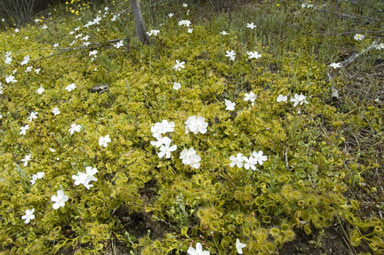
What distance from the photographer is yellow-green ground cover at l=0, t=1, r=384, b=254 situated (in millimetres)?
1939

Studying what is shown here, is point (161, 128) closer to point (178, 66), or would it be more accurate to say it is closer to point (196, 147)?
point (196, 147)

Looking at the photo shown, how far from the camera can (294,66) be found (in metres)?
3.46

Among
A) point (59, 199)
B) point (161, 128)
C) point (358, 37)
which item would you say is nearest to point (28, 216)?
point (59, 199)

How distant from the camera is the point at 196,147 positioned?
8.33 ft

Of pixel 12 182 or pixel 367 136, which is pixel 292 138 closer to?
pixel 367 136

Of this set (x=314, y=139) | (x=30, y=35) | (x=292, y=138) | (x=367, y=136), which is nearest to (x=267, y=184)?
(x=292, y=138)

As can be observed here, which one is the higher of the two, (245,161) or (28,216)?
A: (245,161)

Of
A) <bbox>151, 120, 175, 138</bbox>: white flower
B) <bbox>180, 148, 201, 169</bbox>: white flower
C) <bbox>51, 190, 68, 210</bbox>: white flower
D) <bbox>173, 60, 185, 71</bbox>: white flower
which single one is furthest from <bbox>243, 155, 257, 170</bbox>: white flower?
<bbox>173, 60, 185, 71</bbox>: white flower

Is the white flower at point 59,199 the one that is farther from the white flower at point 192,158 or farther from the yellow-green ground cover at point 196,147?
the white flower at point 192,158

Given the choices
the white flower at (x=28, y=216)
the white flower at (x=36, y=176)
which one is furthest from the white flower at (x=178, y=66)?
the white flower at (x=28, y=216)

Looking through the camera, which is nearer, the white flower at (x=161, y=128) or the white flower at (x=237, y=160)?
the white flower at (x=237, y=160)

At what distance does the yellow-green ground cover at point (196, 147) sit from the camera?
194 centimetres

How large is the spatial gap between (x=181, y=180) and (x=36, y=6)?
36.1 feet

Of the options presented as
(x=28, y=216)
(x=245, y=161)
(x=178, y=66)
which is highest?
(x=178, y=66)
